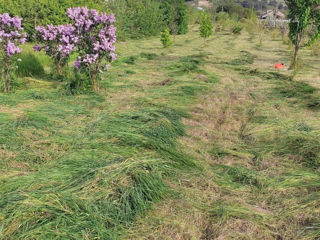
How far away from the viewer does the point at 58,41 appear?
21.2ft

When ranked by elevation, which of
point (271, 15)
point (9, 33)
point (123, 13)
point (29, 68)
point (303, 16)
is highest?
point (271, 15)

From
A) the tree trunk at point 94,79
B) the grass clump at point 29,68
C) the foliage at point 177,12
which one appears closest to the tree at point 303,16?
the tree trunk at point 94,79

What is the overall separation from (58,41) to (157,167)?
5317 mm

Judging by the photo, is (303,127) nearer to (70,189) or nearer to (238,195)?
(238,195)

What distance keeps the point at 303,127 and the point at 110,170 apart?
10.0 ft

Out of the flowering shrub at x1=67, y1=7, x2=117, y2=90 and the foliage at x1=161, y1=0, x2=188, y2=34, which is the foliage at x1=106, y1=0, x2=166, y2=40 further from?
the flowering shrub at x1=67, y1=7, x2=117, y2=90

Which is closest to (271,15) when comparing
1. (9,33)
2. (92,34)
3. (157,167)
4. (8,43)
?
(92,34)

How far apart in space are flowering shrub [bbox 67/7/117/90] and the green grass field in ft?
2.66

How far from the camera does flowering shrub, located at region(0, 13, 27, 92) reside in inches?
202

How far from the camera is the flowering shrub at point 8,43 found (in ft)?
16.8

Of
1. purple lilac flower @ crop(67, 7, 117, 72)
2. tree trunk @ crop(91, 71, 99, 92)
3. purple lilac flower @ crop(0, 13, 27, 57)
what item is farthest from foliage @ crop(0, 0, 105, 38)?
tree trunk @ crop(91, 71, 99, 92)

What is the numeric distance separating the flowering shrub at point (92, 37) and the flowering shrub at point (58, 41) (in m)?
0.26

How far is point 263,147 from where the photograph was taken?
340cm

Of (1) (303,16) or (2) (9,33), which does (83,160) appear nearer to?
(2) (9,33)
